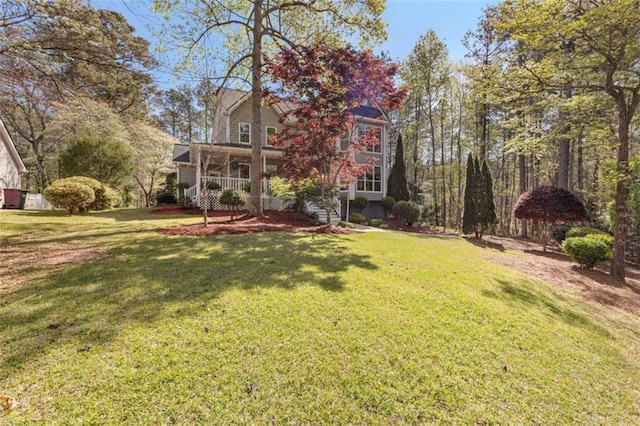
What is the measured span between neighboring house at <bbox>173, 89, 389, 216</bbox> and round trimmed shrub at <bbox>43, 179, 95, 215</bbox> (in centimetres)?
466

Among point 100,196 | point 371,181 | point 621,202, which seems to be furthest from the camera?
point 371,181

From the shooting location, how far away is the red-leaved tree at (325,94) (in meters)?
9.24

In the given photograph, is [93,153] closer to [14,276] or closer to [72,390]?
[14,276]

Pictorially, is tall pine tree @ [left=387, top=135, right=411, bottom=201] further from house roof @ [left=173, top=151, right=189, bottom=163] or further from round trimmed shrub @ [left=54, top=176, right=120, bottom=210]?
round trimmed shrub @ [left=54, top=176, right=120, bottom=210]

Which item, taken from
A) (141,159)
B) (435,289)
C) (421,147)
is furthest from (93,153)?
(421,147)

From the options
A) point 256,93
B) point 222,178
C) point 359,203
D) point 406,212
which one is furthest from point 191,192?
point 406,212

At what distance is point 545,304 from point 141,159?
85.6 feet

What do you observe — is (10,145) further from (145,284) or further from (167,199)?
(145,284)

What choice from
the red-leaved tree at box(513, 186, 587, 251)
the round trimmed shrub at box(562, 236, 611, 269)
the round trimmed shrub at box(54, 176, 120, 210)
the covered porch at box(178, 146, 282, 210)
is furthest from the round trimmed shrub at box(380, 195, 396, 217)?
the round trimmed shrub at box(54, 176, 120, 210)

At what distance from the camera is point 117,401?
6.95 feet

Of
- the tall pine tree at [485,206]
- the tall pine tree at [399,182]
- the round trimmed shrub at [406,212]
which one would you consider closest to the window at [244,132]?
the round trimmed shrub at [406,212]

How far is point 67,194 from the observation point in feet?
36.6

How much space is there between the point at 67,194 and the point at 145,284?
34.2ft

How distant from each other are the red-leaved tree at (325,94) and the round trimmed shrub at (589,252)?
7546mm
